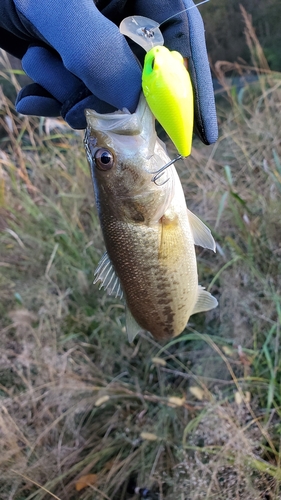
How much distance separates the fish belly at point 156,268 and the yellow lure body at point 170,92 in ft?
0.92

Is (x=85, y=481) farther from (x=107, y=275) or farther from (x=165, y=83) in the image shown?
(x=165, y=83)

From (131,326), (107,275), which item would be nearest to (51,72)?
(107,275)

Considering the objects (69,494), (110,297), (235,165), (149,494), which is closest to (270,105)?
(235,165)

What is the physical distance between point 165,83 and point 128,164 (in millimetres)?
253

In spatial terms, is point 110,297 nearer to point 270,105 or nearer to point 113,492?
point 113,492

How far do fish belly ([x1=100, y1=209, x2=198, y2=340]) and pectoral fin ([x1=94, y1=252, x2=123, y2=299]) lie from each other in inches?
2.2

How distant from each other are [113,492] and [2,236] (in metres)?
1.85

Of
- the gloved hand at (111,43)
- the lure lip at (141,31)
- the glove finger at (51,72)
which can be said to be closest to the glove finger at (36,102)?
the glove finger at (51,72)

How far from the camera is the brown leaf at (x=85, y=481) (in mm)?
1935

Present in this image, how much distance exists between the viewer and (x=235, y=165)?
2.72m

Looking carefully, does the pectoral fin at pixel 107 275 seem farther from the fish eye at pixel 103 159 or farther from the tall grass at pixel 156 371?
the tall grass at pixel 156 371

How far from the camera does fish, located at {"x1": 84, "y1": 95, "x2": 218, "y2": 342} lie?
44.0 inches

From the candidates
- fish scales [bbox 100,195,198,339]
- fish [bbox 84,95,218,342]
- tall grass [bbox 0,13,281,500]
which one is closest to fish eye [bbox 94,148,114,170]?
fish [bbox 84,95,218,342]

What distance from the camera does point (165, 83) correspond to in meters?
0.96
